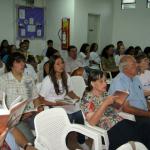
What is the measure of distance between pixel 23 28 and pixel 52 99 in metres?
4.57

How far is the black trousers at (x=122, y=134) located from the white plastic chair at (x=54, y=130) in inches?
8.1

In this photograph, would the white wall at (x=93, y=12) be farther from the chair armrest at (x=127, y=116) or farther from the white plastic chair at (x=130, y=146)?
the white plastic chair at (x=130, y=146)

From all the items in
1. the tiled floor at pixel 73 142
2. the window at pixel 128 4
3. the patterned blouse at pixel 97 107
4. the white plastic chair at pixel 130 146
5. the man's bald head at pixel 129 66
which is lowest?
the tiled floor at pixel 73 142

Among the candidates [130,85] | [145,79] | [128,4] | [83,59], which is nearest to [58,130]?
[130,85]

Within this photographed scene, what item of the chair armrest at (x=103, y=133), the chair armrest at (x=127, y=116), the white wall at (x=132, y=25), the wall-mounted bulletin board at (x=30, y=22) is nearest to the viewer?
the chair armrest at (x=103, y=133)

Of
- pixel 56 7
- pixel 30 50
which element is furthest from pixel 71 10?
pixel 30 50

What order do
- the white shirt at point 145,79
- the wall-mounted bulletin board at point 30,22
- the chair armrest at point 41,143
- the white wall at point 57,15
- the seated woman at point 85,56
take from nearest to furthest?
the chair armrest at point 41,143 < the white shirt at point 145,79 < the seated woman at point 85,56 < the wall-mounted bulletin board at point 30,22 < the white wall at point 57,15

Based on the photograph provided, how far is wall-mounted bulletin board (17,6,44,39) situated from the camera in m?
7.54

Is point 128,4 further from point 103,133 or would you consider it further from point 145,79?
point 103,133

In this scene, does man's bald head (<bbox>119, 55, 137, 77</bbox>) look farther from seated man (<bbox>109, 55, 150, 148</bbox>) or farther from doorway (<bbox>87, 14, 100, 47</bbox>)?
doorway (<bbox>87, 14, 100, 47</bbox>)

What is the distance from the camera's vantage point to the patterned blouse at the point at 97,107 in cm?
265

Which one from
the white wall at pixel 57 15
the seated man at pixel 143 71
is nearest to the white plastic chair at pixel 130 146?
the seated man at pixel 143 71

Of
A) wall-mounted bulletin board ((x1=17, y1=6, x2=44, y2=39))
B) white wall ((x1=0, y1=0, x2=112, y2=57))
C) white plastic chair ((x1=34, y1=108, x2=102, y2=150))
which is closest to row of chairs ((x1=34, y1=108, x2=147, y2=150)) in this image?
white plastic chair ((x1=34, y1=108, x2=102, y2=150))

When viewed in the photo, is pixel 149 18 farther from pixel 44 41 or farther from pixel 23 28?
pixel 23 28
